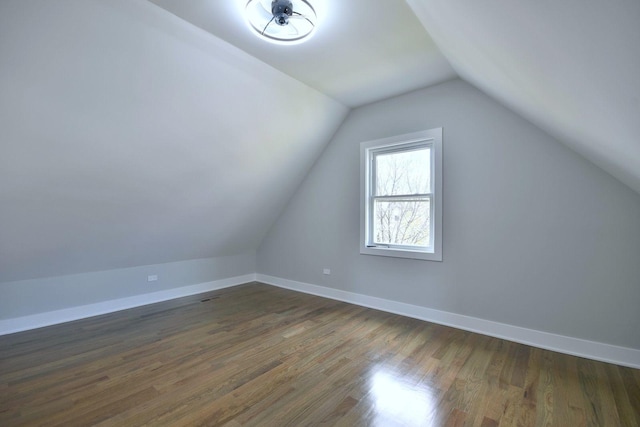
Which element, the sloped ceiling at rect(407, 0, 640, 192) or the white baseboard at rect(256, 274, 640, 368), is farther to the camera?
the white baseboard at rect(256, 274, 640, 368)

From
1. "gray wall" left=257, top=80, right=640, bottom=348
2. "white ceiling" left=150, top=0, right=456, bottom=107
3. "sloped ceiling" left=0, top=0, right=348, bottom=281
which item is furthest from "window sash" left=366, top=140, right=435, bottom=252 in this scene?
"sloped ceiling" left=0, top=0, right=348, bottom=281

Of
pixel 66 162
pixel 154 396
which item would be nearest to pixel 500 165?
pixel 154 396

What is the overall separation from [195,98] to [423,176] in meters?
2.68

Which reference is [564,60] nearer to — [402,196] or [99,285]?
[402,196]

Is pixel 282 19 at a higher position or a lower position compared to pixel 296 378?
higher

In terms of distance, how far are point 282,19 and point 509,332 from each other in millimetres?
3513

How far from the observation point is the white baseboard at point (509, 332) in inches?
95.0

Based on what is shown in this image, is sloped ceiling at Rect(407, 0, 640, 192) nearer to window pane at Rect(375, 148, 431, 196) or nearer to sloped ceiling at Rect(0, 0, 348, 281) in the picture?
window pane at Rect(375, 148, 431, 196)

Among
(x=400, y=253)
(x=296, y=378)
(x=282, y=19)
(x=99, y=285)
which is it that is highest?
(x=282, y=19)

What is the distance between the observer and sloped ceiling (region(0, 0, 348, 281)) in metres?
1.91

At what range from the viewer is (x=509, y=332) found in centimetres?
286

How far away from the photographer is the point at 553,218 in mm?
2664

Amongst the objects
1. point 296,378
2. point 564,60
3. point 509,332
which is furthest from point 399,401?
point 564,60

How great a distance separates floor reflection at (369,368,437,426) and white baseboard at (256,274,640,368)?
1304 millimetres
